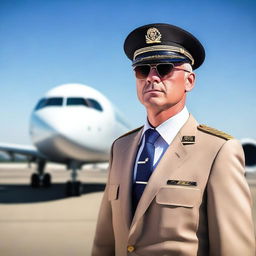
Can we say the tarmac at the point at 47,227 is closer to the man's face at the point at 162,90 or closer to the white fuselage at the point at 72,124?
the white fuselage at the point at 72,124

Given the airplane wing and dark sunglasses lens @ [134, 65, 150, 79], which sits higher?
dark sunglasses lens @ [134, 65, 150, 79]

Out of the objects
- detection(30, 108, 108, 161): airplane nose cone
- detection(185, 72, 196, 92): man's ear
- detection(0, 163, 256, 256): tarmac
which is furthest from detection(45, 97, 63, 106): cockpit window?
detection(185, 72, 196, 92): man's ear

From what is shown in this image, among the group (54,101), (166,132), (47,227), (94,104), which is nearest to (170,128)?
(166,132)

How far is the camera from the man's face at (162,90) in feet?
5.25

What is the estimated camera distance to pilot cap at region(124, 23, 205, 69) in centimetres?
171

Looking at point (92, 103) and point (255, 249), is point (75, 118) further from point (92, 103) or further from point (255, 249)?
point (255, 249)

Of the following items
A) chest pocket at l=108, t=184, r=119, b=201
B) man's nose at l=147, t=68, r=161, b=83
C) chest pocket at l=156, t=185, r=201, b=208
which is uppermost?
man's nose at l=147, t=68, r=161, b=83

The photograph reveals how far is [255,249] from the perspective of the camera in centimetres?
145

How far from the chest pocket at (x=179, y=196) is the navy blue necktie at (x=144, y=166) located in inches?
4.8

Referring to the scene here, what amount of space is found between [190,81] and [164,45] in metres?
0.22

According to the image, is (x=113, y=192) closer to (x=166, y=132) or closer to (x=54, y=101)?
(x=166, y=132)

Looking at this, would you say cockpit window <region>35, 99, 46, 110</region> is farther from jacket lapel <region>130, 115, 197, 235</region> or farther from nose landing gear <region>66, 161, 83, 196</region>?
jacket lapel <region>130, 115, 197, 235</region>

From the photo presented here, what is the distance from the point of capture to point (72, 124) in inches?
406

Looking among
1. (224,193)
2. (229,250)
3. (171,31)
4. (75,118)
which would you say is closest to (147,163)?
(224,193)
